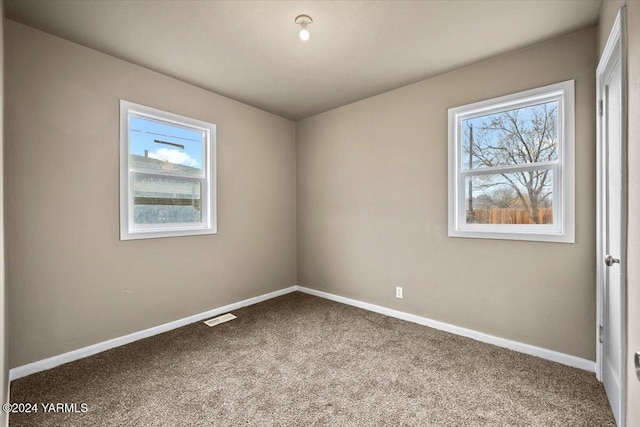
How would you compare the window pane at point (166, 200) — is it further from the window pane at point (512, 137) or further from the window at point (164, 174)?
the window pane at point (512, 137)

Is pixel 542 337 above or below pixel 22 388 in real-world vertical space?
Answer: above

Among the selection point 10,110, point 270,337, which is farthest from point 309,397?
point 10,110

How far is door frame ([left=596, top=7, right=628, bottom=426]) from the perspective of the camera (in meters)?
1.47

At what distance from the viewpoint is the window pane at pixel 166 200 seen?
2.83 m

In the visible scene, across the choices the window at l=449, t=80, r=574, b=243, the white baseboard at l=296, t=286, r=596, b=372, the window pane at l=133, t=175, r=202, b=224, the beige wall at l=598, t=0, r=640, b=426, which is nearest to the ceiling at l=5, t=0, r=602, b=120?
the window at l=449, t=80, r=574, b=243

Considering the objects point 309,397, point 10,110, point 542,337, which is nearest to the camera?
point 309,397

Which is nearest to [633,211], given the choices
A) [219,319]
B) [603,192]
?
[603,192]

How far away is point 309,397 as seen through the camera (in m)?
1.92

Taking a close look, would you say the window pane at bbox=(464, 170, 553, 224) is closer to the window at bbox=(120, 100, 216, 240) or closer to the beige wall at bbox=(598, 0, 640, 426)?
the beige wall at bbox=(598, 0, 640, 426)

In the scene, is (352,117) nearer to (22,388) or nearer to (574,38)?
(574,38)

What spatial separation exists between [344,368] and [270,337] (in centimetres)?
85

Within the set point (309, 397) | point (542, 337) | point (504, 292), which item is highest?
point (504, 292)

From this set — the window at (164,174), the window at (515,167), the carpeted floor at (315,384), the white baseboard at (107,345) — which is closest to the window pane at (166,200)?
the window at (164,174)

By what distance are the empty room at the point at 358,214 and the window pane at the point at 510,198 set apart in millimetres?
16
